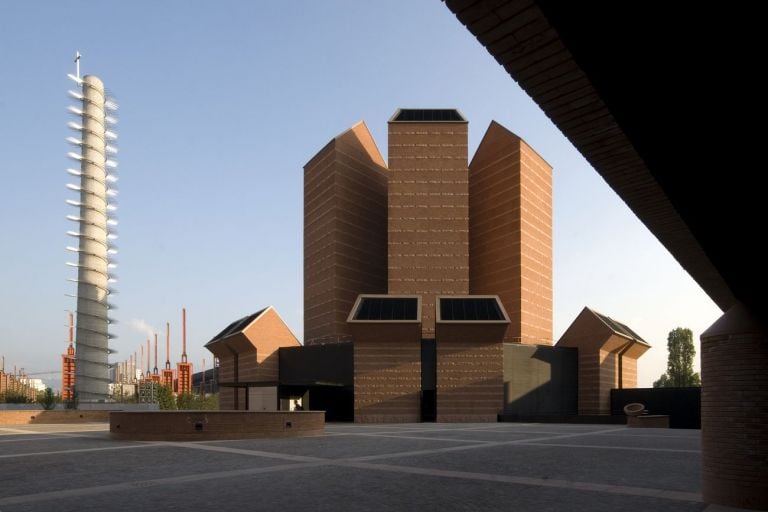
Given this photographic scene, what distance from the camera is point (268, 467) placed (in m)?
16.0

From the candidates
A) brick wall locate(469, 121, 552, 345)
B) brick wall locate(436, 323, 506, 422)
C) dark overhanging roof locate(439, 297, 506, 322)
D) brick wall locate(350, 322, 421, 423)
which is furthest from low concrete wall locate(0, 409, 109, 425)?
brick wall locate(469, 121, 552, 345)

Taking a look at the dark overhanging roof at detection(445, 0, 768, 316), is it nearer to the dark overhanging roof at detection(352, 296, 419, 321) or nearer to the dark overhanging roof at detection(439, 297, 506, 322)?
the dark overhanging roof at detection(352, 296, 419, 321)

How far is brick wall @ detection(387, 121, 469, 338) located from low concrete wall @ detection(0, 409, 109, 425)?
2503 cm

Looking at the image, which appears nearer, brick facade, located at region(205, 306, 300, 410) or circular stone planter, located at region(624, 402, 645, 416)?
circular stone planter, located at region(624, 402, 645, 416)

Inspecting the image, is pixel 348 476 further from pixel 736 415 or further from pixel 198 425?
pixel 198 425

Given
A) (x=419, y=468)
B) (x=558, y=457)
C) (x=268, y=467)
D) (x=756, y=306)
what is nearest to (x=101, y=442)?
(x=268, y=467)

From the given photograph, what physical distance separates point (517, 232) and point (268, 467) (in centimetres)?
4825

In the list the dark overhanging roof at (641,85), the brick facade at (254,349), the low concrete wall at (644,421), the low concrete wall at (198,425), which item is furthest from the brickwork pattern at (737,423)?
the brick facade at (254,349)

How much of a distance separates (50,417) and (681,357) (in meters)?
67.6

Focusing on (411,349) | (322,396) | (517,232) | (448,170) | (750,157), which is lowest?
(322,396)

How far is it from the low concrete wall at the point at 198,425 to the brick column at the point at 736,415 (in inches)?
720

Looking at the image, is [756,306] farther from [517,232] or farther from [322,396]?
[517,232]

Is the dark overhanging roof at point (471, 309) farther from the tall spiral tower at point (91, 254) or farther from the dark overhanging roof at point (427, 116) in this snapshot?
the tall spiral tower at point (91, 254)

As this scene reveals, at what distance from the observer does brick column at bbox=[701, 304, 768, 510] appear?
34.0 ft
